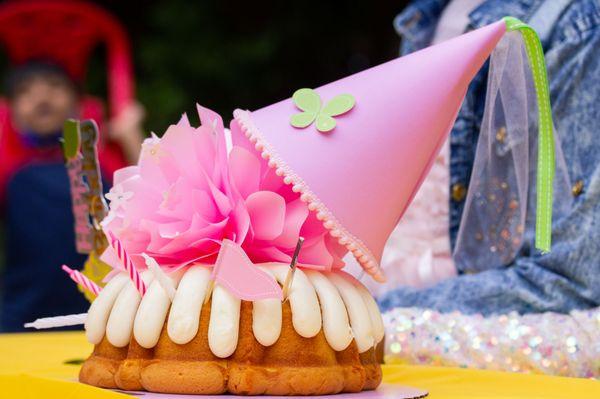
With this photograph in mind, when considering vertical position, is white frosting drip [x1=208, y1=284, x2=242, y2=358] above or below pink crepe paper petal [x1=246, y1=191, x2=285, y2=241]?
below

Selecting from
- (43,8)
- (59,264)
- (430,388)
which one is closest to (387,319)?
(430,388)

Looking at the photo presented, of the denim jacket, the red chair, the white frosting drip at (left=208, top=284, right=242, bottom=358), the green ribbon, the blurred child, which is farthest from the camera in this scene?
the red chair

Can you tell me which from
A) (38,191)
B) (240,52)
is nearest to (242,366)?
(38,191)

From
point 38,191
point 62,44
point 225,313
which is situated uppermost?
point 62,44

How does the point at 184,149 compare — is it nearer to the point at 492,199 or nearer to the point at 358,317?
the point at 358,317

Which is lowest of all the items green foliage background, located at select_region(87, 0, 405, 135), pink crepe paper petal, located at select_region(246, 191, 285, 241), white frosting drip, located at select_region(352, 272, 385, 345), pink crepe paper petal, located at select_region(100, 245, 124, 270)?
white frosting drip, located at select_region(352, 272, 385, 345)

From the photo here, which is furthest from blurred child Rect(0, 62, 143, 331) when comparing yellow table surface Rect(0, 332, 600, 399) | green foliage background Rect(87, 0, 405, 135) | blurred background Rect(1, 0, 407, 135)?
yellow table surface Rect(0, 332, 600, 399)

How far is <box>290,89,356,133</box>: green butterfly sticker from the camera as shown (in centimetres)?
96

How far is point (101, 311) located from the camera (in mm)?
953

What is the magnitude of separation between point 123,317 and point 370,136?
0.27 metres

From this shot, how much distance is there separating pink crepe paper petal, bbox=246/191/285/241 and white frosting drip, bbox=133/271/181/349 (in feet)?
0.31

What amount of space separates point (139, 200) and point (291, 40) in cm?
287

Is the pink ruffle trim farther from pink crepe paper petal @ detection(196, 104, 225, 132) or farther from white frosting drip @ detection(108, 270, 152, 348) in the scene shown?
white frosting drip @ detection(108, 270, 152, 348)

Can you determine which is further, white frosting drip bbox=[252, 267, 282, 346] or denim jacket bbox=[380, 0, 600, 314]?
denim jacket bbox=[380, 0, 600, 314]
